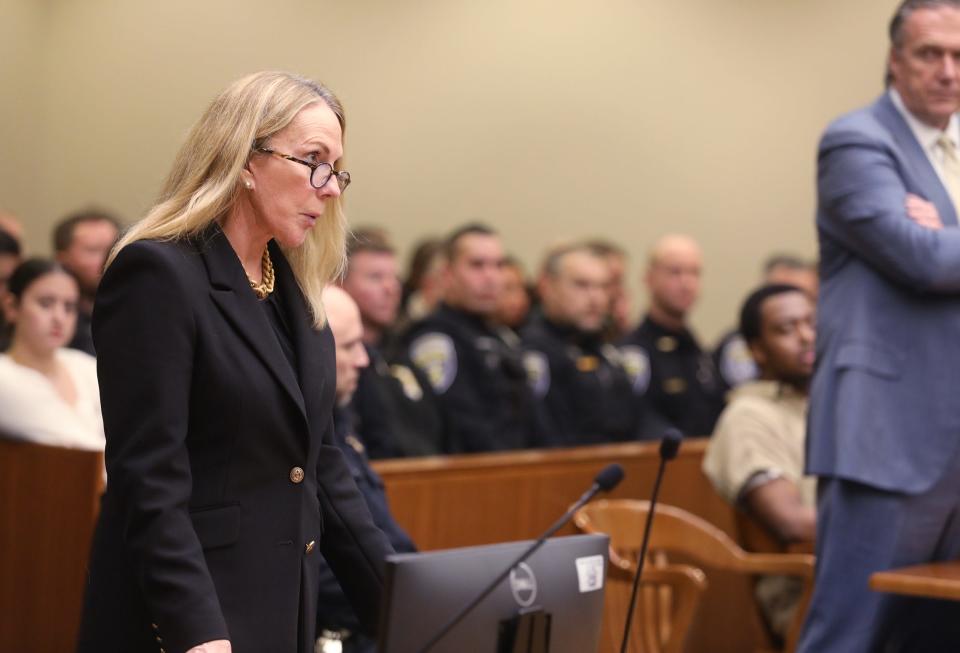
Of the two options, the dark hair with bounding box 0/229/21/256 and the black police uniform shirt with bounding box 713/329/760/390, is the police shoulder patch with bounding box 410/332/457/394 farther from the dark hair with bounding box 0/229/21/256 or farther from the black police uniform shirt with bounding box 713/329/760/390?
the black police uniform shirt with bounding box 713/329/760/390

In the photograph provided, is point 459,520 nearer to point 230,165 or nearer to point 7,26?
point 230,165

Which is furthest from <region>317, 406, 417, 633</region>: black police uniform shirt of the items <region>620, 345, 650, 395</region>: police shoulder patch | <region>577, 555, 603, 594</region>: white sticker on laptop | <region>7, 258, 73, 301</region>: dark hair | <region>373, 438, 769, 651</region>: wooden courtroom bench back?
<region>620, 345, 650, 395</region>: police shoulder patch

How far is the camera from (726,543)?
3.58 m

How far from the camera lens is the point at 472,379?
566cm

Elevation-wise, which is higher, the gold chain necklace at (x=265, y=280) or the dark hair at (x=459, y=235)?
the gold chain necklace at (x=265, y=280)

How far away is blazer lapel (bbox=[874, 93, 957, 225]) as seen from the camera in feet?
10.2

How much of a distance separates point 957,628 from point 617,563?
76 cm

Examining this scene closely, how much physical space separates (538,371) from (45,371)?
100 inches

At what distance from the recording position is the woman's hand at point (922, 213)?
2.97 metres

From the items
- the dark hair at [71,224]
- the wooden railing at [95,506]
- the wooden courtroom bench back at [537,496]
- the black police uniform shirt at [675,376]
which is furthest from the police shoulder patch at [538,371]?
the dark hair at [71,224]

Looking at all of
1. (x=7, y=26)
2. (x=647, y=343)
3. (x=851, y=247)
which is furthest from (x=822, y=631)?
(x=7, y=26)

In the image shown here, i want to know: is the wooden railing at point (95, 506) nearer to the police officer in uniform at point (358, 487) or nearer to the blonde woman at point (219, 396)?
the police officer in uniform at point (358, 487)

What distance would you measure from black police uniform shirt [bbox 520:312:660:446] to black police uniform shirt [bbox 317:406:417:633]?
311 cm

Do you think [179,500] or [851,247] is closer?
[179,500]
